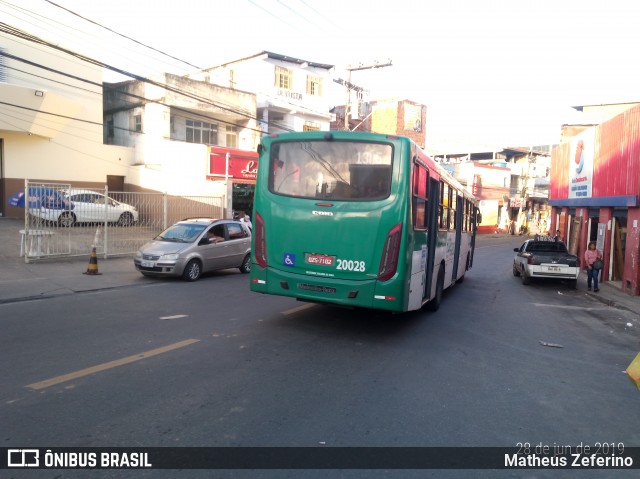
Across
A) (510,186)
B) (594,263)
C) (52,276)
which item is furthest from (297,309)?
(510,186)

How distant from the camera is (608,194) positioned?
19.3m

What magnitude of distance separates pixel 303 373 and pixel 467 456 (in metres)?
2.27

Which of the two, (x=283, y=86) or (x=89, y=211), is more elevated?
(x=283, y=86)

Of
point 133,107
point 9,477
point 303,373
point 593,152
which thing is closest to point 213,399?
point 303,373

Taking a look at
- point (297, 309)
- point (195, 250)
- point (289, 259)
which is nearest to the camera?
point (289, 259)

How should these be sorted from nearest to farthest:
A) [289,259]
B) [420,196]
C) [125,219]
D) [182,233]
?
[289,259] < [420,196] < [182,233] < [125,219]

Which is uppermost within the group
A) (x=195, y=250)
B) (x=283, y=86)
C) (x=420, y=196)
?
(x=283, y=86)

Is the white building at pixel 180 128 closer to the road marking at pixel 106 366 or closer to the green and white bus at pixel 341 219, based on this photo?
the green and white bus at pixel 341 219

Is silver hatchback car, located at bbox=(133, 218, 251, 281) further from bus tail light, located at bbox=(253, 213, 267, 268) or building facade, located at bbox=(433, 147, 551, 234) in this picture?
building facade, located at bbox=(433, 147, 551, 234)

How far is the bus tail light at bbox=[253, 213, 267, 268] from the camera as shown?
7.82m

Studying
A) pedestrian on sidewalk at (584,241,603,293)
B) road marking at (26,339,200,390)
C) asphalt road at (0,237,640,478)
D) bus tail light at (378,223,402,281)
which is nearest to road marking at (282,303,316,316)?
asphalt road at (0,237,640,478)

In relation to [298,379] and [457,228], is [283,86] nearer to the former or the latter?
[457,228]

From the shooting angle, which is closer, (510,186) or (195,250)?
(195,250)

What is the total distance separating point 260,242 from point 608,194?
16864mm
